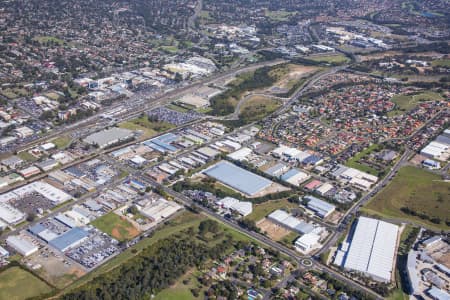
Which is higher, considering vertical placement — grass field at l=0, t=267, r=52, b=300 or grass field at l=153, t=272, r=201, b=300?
grass field at l=153, t=272, r=201, b=300

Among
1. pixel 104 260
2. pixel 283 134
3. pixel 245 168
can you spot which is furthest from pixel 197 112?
pixel 104 260

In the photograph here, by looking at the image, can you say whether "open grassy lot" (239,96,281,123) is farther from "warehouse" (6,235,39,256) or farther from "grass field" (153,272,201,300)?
"warehouse" (6,235,39,256)

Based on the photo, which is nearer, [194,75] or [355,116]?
[355,116]

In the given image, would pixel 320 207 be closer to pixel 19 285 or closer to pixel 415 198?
pixel 415 198

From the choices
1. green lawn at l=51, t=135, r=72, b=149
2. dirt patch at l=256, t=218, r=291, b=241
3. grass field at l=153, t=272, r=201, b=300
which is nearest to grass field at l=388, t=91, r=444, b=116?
dirt patch at l=256, t=218, r=291, b=241

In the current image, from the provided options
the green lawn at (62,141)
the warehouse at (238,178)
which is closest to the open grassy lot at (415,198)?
the warehouse at (238,178)

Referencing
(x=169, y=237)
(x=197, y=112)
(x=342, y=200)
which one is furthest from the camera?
(x=197, y=112)

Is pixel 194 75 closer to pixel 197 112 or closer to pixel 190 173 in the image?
pixel 197 112
